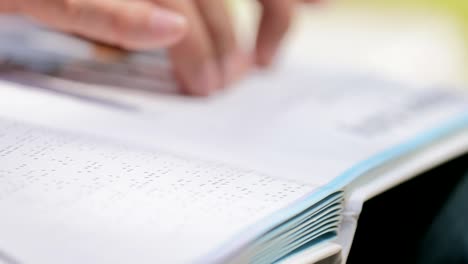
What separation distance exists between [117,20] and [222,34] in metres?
0.11

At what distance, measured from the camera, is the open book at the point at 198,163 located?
0.23 metres

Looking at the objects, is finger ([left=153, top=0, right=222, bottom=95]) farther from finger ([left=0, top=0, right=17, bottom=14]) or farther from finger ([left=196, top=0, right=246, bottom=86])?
finger ([left=0, top=0, right=17, bottom=14])

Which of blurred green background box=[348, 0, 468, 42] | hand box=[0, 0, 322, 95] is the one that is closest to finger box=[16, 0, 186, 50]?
hand box=[0, 0, 322, 95]

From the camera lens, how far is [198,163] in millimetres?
299

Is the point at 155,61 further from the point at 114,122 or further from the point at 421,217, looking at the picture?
the point at 421,217

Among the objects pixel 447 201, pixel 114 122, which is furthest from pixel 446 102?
pixel 114 122

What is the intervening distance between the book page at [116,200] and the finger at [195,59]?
140 millimetres

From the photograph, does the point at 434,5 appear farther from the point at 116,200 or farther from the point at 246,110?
the point at 116,200

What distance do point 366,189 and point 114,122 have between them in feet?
0.51

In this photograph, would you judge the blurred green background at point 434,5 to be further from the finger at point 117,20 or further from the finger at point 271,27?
the finger at point 117,20

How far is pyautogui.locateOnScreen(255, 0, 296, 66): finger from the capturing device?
50cm

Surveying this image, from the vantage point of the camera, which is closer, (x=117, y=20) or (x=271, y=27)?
(x=117, y=20)

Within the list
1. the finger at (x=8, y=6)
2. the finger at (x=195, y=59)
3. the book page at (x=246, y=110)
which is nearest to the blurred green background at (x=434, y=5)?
the book page at (x=246, y=110)

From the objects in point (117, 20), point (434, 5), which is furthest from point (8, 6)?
point (434, 5)
